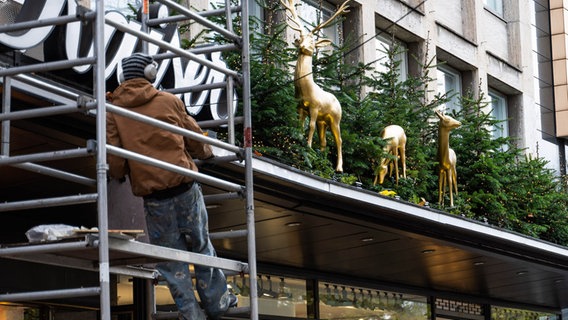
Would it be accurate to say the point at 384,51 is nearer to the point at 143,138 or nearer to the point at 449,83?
the point at 449,83

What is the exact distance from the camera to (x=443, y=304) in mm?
24875

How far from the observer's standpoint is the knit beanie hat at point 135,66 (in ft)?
30.3

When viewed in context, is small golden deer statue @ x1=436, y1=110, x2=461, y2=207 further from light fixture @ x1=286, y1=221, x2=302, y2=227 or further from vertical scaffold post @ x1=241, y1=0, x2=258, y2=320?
vertical scaffold post @ x1=241, y1=0, x2=258, y2=320

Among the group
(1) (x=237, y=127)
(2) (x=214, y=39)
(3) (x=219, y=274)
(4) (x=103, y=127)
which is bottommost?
(3) (x=219, y=274)

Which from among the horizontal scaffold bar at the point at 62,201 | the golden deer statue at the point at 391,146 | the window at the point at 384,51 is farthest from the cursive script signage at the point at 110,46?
the window at the point at 384,51

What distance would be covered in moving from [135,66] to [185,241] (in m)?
1.30

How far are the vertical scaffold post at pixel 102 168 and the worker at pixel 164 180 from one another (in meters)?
0.65

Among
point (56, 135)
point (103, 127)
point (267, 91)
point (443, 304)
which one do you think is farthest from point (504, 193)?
point (103, 127)

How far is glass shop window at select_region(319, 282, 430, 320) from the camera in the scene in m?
21.0

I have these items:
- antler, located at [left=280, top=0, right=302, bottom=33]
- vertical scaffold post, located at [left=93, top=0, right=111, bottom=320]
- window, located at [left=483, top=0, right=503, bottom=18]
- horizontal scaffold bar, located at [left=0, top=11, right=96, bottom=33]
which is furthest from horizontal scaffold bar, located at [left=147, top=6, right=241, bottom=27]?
window, located at [left=483, top=0, right=503, bottom=18]

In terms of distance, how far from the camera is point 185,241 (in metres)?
9.45

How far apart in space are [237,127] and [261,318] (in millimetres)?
3848

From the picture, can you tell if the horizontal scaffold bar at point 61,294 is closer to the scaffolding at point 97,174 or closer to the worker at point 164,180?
the scaffolding at point 97,174

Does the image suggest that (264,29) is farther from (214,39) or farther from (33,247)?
(33,247)
